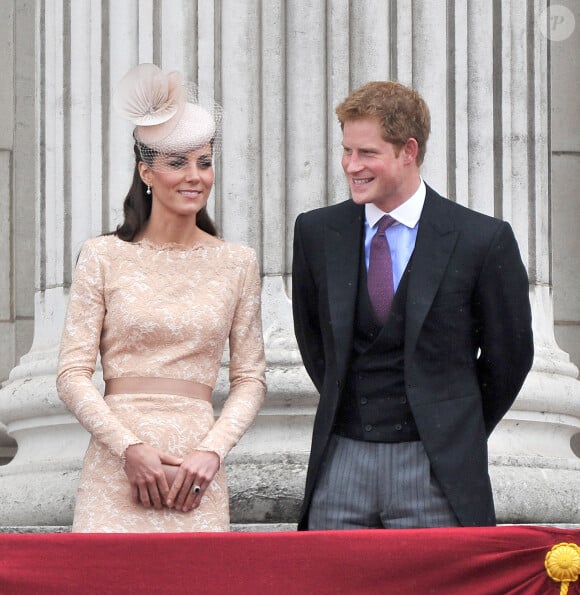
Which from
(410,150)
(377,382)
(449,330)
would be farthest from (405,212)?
(377,382)

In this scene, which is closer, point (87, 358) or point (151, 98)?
point (87, 358)

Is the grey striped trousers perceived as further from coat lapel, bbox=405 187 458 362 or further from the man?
coat lapel, bbox=405 187 458 362

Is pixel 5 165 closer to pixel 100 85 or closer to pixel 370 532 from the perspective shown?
pixel 100 85

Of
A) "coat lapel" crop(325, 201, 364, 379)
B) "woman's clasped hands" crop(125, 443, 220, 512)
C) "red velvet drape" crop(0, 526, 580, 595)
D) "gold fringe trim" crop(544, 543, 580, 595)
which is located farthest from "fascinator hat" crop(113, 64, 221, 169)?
"gold fringe trim" crop(544, 543, 580, 595)

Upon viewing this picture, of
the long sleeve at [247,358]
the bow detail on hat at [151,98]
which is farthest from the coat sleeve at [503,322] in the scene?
the bow detail on hat at [151,98]

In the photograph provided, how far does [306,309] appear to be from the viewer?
4.72 meters

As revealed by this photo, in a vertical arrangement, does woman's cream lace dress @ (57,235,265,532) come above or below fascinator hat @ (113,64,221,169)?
below

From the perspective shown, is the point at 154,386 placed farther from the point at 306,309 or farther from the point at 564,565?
the point at 564,565

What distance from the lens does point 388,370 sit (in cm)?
433

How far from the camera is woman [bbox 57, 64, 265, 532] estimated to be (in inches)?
176

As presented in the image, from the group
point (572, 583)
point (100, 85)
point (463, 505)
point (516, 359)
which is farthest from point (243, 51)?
point (572, 583)

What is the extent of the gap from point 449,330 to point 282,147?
184 centimetres

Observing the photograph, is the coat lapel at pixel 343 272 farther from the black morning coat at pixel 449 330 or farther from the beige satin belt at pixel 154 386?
the beige satin belt at pixel 154 386

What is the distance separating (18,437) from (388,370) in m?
2.47
